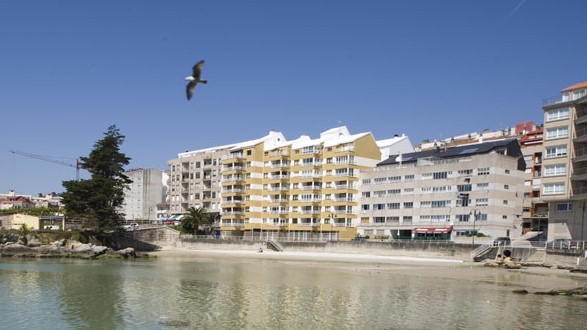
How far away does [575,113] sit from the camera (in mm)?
84062

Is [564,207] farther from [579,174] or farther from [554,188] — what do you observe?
[579,174]

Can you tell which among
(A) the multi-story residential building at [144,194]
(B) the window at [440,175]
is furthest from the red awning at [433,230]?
(A) the multi-story residential building at [144,194]

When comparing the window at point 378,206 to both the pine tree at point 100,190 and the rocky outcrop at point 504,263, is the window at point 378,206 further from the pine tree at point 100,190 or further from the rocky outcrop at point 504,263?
the pine tree at point 100,190

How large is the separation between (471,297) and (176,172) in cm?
13274

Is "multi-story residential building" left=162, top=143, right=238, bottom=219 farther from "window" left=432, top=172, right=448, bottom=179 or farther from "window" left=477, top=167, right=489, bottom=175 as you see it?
"window" left=477, top=167, right=489, bottom=175

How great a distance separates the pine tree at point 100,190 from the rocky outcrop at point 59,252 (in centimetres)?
582

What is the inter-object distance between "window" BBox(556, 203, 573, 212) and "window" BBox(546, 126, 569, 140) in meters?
9.90

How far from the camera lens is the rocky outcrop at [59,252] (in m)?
93.9

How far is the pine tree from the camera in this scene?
104 metres

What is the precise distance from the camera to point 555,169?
281 feet

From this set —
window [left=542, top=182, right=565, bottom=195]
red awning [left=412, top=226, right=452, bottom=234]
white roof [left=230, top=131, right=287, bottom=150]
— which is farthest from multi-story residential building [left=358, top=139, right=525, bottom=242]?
white roof [left=230, top=131, right=287, bottom=150]

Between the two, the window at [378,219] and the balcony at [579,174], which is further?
the window at [378,219]

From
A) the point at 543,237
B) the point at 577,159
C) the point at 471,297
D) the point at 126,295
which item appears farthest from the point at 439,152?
the point at 126,295

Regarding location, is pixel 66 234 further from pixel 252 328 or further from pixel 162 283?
pixel 252 328
